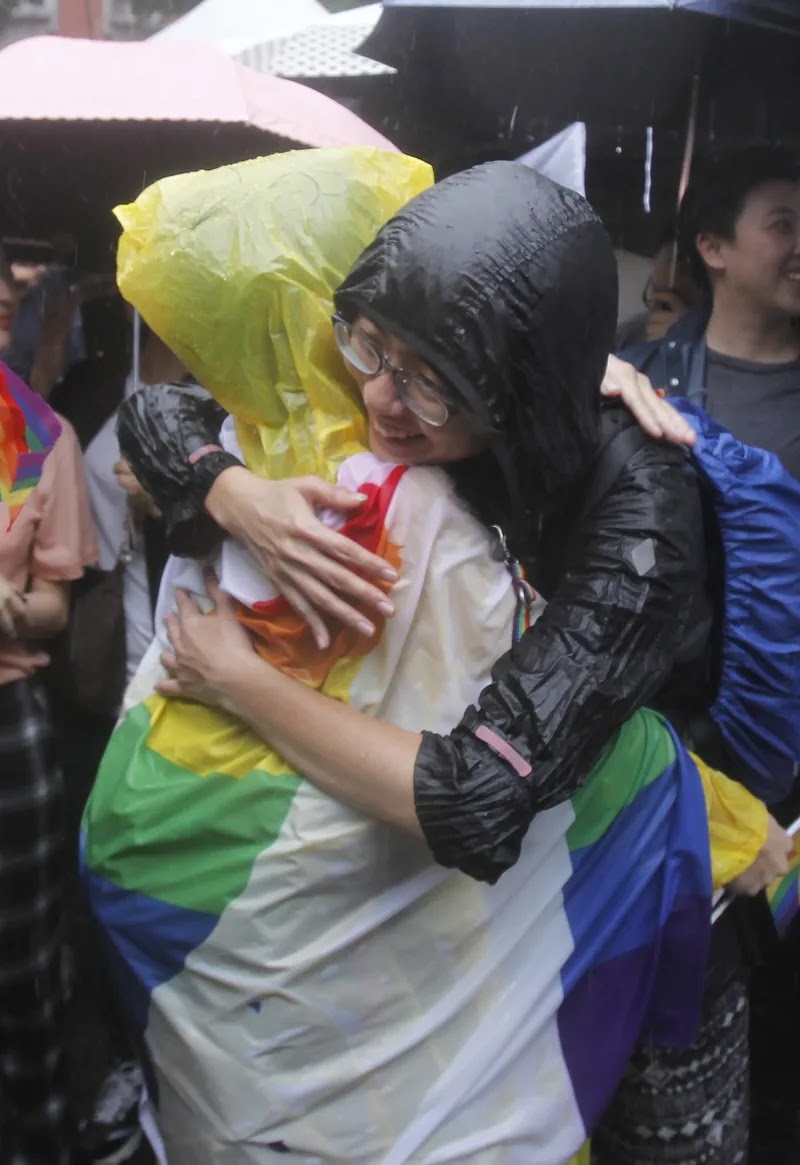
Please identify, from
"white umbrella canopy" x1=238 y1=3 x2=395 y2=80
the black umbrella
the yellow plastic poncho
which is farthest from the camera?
"white umbrella canopy" x1=238 y1=3 x2=395 y2=80

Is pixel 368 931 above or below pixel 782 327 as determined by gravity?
below

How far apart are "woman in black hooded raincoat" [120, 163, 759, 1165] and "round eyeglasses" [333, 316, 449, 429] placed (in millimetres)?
14

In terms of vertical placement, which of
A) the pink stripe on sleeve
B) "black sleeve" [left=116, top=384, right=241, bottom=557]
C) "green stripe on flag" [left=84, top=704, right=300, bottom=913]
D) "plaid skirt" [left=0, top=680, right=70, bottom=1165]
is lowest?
"plaid skirt" [left=0, top=680, right=70, bottom=1165]

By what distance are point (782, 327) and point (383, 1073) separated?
5.74 feet

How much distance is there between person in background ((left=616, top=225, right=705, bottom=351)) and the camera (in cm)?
261

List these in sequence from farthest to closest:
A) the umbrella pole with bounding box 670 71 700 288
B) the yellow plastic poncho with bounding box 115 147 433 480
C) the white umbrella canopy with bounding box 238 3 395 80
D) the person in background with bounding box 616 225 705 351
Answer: the white umbrella canopy with bounding box 238 3 395 80
the person in background with bounding box 616 225 705 351
the umbrella pole with bounding box 670 71 700 288
the yellow plastic poncho with bounding box 115 147 433 480

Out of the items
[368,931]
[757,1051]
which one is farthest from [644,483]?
[757,1051]

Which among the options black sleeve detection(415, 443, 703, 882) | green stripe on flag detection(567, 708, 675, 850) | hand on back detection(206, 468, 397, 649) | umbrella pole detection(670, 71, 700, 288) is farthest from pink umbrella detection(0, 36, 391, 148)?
green stripe on flag detection(567, 708, 675, 850)

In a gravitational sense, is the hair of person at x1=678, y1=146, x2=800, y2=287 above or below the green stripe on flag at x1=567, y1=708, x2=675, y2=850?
above

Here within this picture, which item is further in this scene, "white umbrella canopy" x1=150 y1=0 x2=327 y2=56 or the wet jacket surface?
"white umbrella canopy" x1=150 y1=0 x2=327 y2=56

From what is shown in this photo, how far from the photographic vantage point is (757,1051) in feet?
8.41

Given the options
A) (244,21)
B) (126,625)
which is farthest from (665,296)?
(244,21)

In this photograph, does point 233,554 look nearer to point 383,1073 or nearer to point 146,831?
point 146,831

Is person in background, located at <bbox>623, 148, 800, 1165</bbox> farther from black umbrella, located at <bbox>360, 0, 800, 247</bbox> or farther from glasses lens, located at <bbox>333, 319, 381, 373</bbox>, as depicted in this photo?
glasses lens, located at <bbox>333, 319, 381, 373</bbox>
